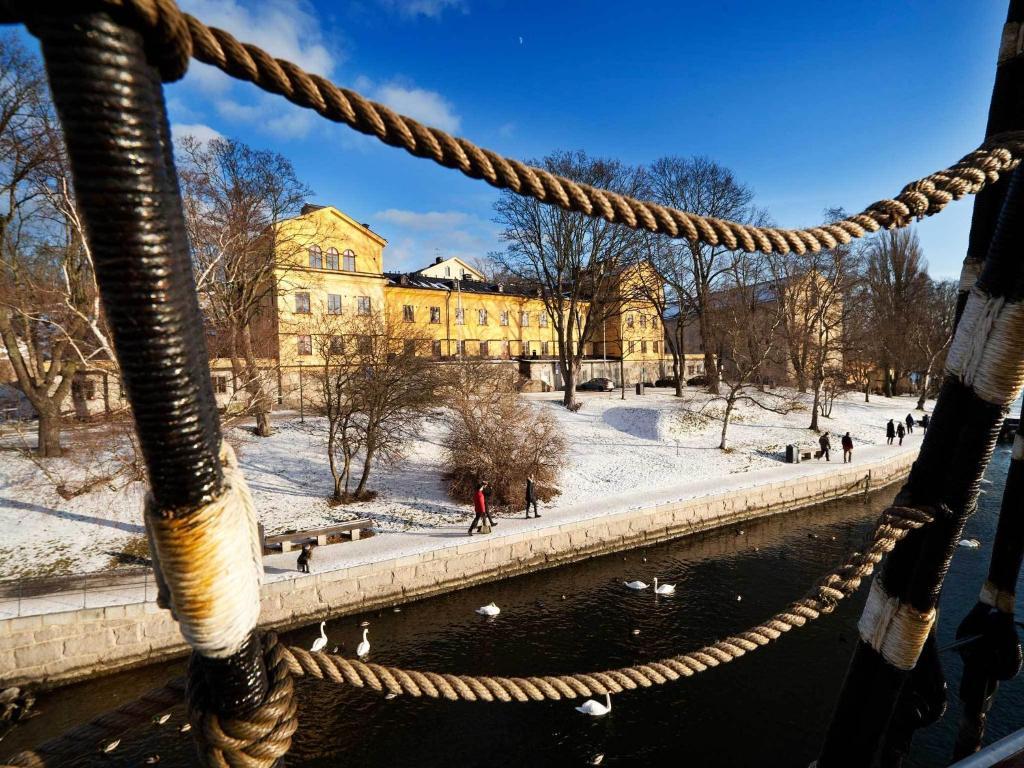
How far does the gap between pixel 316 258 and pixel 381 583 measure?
2391cm

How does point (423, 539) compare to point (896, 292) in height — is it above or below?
below

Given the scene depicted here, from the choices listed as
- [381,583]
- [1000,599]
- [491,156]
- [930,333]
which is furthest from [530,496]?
[930,333]

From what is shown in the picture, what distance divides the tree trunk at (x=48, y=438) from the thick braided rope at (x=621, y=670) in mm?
16909

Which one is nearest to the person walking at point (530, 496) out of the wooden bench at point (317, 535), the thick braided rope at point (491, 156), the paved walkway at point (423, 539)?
the paved walkway at point (423, 539)

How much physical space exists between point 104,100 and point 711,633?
11.3 meters

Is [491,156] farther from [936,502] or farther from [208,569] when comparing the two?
[936,502]

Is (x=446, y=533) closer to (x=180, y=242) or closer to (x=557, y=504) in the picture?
(x=557, y=504)

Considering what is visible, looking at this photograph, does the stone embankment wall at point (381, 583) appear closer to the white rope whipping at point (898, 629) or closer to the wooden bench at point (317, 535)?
the wooden bench at point (317, 535)

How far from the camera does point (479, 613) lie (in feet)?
35.4

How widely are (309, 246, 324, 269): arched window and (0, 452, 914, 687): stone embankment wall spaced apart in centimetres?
2322

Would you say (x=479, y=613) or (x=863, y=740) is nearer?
(x=863, y=740)

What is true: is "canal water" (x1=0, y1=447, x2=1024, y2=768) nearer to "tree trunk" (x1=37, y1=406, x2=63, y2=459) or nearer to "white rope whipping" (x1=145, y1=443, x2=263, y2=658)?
"white rope whipping" (x1=145, y1=443, x2=263, y2=658)

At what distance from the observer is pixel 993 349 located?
1902mm

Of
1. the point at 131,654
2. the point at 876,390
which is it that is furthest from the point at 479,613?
the point at 876,390
